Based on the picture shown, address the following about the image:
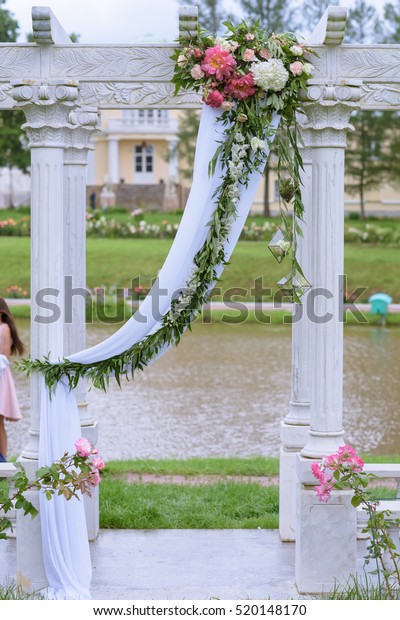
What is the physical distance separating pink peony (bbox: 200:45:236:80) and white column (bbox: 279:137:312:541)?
1.66 metres

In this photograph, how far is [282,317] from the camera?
949 inches

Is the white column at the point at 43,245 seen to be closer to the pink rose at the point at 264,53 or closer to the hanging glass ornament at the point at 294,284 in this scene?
the pink rose at the point at 264,53

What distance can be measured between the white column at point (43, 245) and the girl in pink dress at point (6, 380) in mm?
2948

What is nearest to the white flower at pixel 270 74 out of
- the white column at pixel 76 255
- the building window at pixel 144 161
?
the white column at pixel 76 255

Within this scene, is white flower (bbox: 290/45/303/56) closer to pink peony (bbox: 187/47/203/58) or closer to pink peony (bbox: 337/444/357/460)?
pink peony (bbox: 187/47/203/58)

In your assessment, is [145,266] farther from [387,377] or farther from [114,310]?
[387,377]

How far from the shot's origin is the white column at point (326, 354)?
244 inches

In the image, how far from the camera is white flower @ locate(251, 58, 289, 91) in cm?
582

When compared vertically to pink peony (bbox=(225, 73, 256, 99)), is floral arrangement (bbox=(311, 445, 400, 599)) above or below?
below

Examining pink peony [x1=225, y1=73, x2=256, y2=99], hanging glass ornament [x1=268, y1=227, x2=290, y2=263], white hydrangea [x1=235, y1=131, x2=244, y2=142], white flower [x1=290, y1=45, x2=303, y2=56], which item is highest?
white flower [x1=290, y1=45, x2=303, y2=56]

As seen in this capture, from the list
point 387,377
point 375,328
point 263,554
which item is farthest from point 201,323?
point 263,554

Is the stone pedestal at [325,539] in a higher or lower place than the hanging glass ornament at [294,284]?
lower

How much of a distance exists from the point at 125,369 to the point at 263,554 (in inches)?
76.0

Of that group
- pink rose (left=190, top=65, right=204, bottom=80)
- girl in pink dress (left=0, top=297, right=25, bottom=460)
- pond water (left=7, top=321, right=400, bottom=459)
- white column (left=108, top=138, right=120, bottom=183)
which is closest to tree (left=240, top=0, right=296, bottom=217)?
white column (left=108, top=138, right=120, bottom=183)
